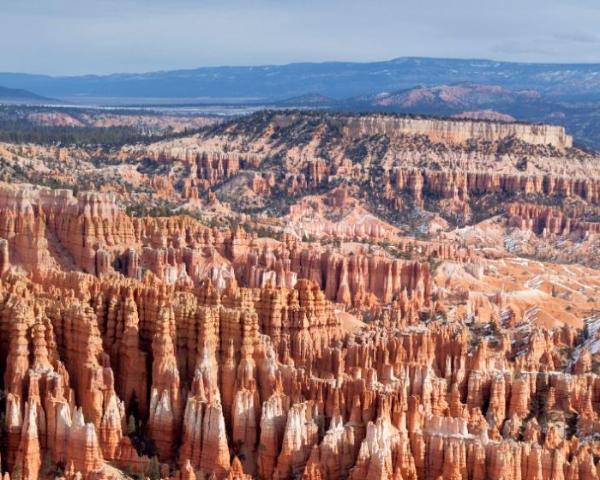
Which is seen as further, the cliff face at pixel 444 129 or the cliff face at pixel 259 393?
the cliff face at pixel 444 129

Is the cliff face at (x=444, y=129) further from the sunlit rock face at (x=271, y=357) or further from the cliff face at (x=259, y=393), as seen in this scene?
the cliff face at (x=259, y=393)

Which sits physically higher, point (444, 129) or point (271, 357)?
point (271, 357)

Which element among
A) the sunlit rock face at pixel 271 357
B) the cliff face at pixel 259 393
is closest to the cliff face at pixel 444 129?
the sunlit rock face at pixel 271 357

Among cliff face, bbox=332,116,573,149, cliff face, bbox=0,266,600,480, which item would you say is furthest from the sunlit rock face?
cliff face, bbox=332,116,573,149

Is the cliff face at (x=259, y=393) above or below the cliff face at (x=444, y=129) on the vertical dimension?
above

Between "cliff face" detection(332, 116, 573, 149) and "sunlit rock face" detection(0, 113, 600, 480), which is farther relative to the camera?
"cliff face" detection(332, 116, 573, 149)

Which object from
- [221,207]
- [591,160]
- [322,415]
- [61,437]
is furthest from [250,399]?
[591,160]

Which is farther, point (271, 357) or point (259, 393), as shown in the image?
point (271, 357)

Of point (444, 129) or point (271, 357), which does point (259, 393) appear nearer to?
point (271, 357)

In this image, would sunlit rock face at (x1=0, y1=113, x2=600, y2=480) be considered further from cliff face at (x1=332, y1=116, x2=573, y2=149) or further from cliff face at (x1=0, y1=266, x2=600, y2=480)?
cliff face at (x1=332, y1=116, x2=573, y2=149)

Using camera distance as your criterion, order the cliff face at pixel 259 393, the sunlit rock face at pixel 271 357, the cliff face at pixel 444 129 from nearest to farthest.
→ the cliff face at pixel 259 393 < the sunlit rock face at pixel 271 357 < the cliff face at pixel 444 129

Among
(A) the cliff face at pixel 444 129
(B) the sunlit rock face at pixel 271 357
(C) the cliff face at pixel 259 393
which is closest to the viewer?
(C) the cliff face at pixel 259 393

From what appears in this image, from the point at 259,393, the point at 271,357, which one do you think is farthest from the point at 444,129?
the point at 259,393
